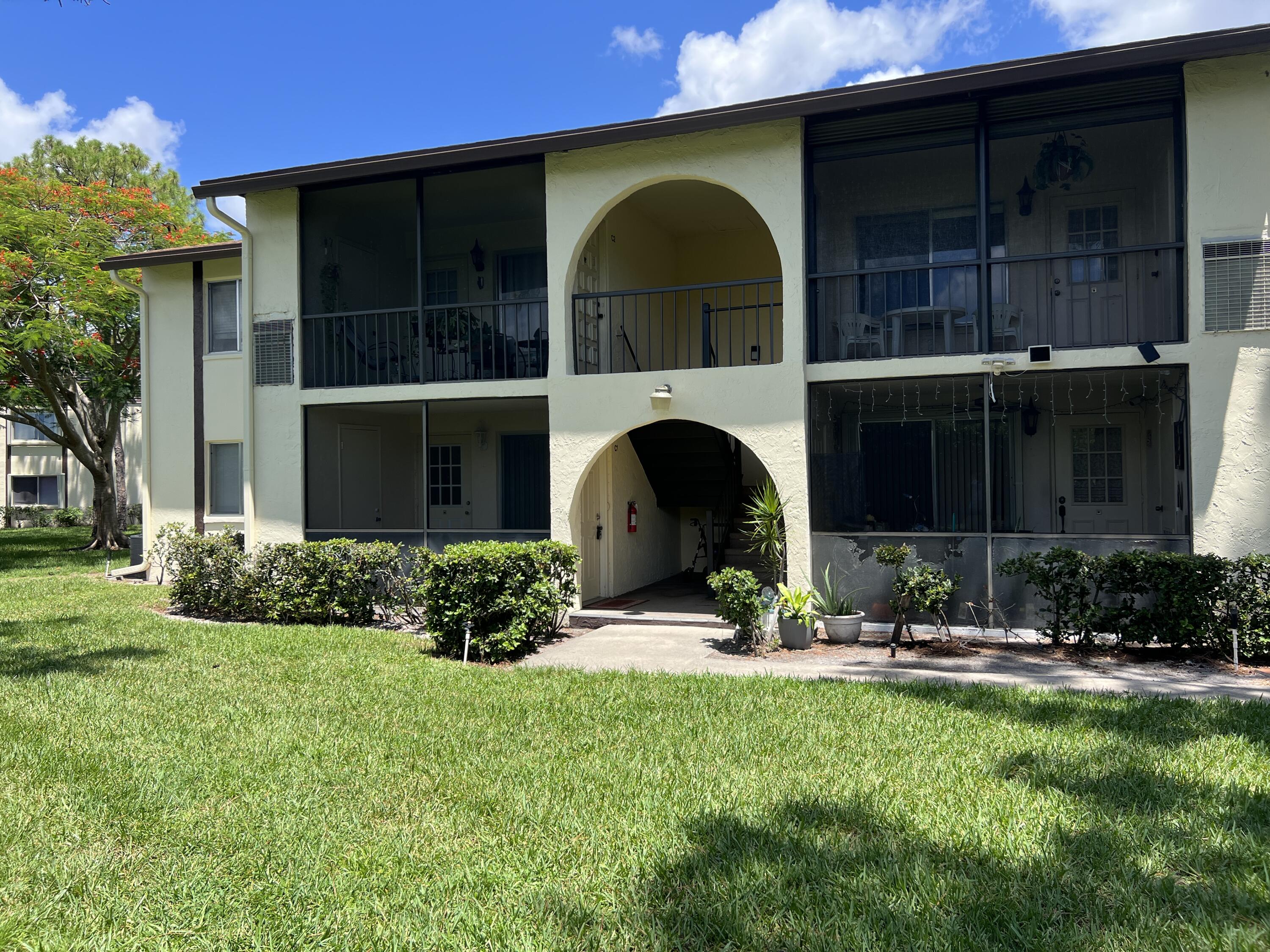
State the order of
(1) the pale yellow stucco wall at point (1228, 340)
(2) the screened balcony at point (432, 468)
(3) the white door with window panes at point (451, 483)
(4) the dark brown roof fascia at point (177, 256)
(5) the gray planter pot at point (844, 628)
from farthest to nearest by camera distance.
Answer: (3) the white door with window panes at point (451, 483)
(4) the dark brown roof fascia at point (177, 256)
(2) the screened balcony at point (432, 468)
(5) the gray planter pot at point (844, 628)
(1) the pale yellow stucco wall at point (1228, 340)

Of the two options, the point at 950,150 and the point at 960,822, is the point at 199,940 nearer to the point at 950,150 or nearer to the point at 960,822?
the point at 960,822

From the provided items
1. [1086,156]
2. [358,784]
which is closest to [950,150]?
[1086,156]

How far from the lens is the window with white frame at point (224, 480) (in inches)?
565

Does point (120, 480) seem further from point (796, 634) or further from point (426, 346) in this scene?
point (796, 634)

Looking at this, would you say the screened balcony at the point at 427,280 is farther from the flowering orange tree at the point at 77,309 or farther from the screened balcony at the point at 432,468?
the flowering orange tree at the point at 77,309

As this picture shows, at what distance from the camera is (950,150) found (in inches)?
469

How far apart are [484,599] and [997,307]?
7870 mm

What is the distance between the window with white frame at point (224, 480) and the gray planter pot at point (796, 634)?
9681 millimetres

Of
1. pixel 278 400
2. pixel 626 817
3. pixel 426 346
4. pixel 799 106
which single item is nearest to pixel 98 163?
pixel 278 400

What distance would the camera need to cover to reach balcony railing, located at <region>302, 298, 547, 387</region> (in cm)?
1270

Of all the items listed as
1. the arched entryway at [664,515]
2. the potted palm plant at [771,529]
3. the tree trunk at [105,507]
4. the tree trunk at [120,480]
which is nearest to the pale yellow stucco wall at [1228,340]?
the potted palm plant at [771,529]

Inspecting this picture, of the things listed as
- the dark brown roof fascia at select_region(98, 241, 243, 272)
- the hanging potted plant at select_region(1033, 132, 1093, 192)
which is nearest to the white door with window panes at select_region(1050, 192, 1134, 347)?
the hanging potted plant at select_region(1033, 132, 1093, 192)

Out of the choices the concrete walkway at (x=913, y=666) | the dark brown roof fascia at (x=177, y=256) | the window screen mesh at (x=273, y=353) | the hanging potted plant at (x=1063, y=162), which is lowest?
the concrete walkway at (x=913, y=666)

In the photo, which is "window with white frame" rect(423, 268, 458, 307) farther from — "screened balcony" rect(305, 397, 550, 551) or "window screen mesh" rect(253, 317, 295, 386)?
"window screen mesh" rect(253, 317, 295, 386)
